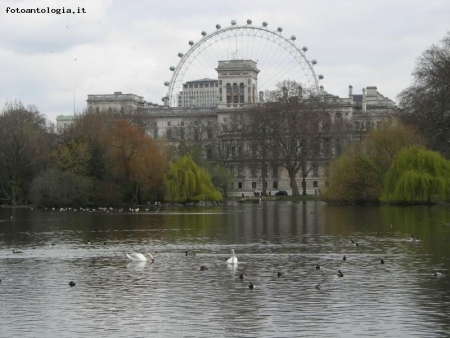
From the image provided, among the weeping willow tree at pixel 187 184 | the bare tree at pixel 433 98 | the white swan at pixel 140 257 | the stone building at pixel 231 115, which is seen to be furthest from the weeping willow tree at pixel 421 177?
the white swan at pixel 140 257

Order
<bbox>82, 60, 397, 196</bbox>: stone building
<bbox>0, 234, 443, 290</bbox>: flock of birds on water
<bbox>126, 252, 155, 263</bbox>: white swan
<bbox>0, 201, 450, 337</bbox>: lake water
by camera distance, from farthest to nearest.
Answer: <bbox>82, 60, 397, 196</bbox>: stone building
<bbox>126, 252, 155, 263</bbox>: white swan
<bbox>0, 234, 443, 290</bbox>: flock of birds on water
<bbox>0, 201, 450, 337</bbox>: lake water

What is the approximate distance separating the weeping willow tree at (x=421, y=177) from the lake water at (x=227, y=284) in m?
25.1

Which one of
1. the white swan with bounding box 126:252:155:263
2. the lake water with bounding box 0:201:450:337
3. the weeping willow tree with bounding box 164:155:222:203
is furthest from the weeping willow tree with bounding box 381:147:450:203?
the white swan with bounding box 126:252:155:263

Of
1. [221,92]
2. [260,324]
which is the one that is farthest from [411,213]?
[221,92]

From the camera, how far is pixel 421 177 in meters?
78.5

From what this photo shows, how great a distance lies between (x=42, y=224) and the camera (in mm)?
62406

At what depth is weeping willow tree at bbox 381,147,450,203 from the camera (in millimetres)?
78438

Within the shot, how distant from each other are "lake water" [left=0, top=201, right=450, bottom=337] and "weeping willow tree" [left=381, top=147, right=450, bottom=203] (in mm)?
25123

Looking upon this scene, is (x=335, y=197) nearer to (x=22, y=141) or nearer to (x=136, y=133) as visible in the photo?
(x=136, y=133)

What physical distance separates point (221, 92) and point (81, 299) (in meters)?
155

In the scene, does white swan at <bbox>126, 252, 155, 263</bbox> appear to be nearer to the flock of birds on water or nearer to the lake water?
the flock of birds on water

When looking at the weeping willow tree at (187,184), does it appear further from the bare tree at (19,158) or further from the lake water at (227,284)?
the lake water at (227,284)

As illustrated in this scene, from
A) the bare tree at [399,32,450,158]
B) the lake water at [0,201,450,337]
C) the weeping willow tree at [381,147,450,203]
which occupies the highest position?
the bare tree at [399,32,450,158]

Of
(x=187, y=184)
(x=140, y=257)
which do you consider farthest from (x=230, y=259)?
(x=187, y=184)
